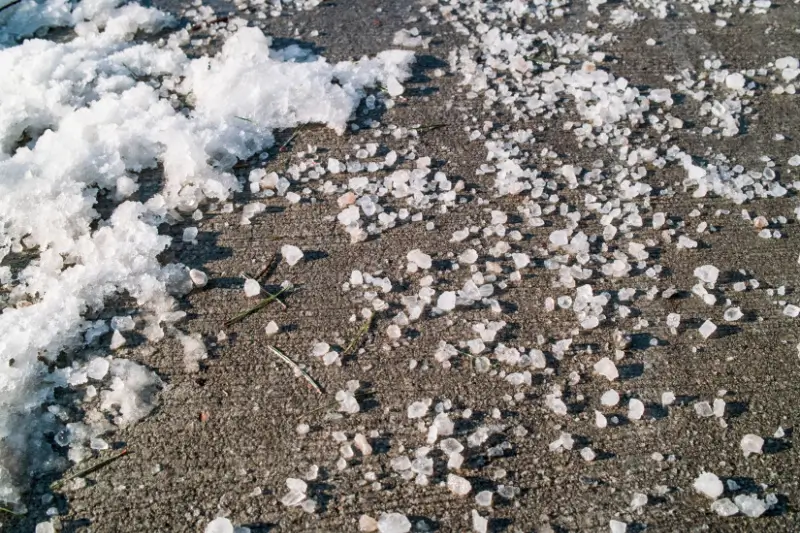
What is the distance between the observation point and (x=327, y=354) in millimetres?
1912

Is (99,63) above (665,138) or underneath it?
above

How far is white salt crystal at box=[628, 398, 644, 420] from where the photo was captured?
180cm

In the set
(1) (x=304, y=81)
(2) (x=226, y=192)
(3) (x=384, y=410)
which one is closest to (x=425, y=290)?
(3) (x=384, y=410)

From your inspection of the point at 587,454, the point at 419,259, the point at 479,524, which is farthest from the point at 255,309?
the point at 587,454

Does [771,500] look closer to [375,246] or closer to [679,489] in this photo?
[679,489]

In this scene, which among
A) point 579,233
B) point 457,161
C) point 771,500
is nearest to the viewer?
point 771,500

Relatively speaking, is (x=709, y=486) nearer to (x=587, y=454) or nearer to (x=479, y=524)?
(x=587, y=454)

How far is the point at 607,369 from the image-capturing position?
74.0 inches

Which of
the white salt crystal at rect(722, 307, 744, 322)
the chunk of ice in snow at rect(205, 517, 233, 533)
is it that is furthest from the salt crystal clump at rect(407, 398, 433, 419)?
the white salt crystal at rect(722, 307, 744, 322)

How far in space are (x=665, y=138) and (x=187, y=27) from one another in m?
1.93

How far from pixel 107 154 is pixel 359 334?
3.49 feet

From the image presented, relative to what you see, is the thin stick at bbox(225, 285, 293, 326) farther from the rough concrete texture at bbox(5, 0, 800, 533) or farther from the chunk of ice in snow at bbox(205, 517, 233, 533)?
the chunk of ice in snow at bbox(205, 517, 233, 533)

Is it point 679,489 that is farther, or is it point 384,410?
point 384,410

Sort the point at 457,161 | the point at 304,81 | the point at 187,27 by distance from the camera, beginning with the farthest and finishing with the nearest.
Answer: the point at 187,27 < the point at 304,81 < the point at 457,161
